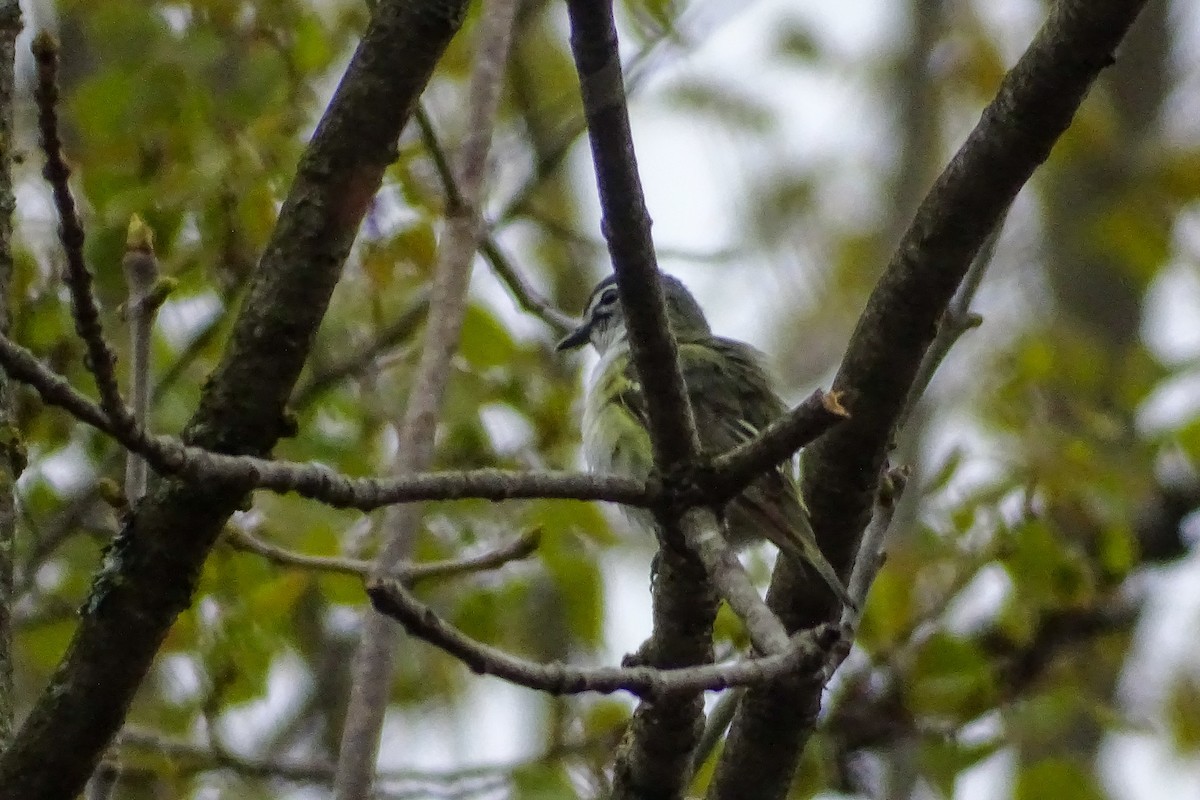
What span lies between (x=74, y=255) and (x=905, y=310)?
1.35 metres

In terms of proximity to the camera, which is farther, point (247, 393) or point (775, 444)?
point (247, 393)

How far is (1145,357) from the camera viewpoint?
19.0 ft

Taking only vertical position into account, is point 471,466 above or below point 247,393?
above

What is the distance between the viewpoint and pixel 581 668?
1760 millimetres

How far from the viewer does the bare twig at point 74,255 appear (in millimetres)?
1697

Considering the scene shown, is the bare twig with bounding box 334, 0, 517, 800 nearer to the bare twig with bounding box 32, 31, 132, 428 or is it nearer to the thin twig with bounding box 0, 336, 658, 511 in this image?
the thin twig with bounding box 0, 336, 658, 511

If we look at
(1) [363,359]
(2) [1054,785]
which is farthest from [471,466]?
(2) [1054,785]

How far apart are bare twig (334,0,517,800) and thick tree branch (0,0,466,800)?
34cm

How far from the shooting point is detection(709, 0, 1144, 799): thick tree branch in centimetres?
239

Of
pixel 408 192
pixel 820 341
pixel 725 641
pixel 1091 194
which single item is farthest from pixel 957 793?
pixel 1091 194

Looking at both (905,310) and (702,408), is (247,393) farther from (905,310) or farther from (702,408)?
(702,408)

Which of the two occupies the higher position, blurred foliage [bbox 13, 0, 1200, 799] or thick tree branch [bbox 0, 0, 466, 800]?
blurred foliage [bbox 13, 0, 1200, 799]

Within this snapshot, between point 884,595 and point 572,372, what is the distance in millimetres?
1928

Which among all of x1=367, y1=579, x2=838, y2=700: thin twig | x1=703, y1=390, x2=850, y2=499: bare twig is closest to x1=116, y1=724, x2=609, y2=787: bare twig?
x1=703, y1=390, x2=850, y2=499: bare twig
